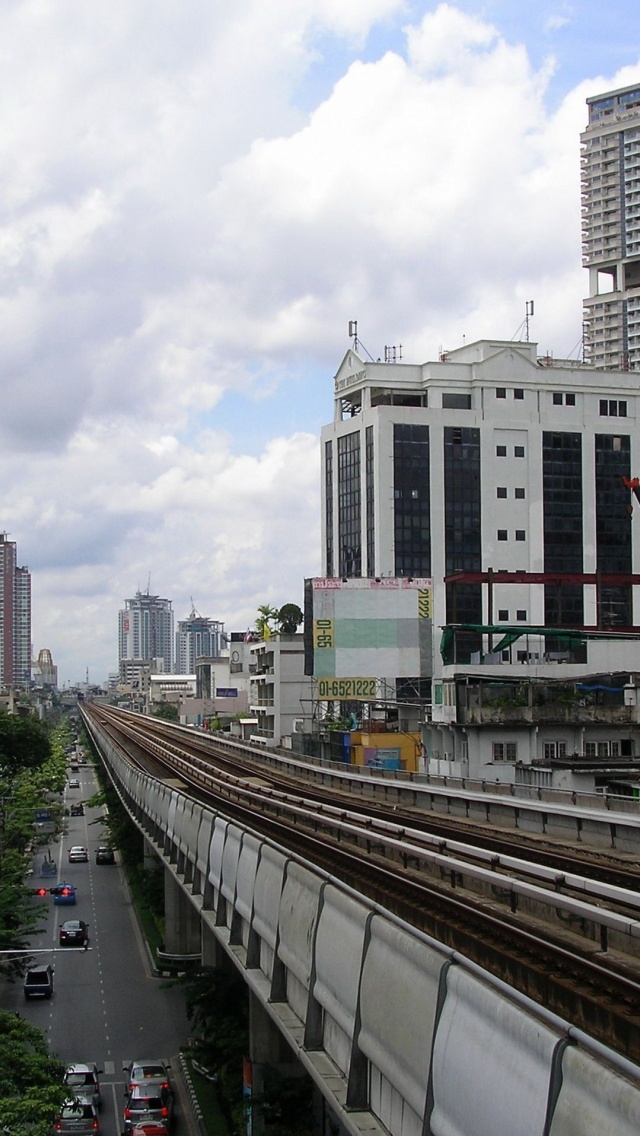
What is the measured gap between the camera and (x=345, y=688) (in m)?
58.1

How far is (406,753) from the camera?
185ft

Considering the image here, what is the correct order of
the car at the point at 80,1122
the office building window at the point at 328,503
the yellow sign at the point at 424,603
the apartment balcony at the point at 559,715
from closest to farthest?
the car at the point at 80,1122, the apartment balcony at the point at 559,715, the yellow sign at the point at 424,603, the office building window at the point at 328,503

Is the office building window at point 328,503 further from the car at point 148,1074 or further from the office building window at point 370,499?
the car at point 148,1074

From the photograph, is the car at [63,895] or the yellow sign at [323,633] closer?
the car at [63,895]

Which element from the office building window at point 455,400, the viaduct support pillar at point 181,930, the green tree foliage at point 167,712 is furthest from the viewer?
the green tree foliage at point 167,712

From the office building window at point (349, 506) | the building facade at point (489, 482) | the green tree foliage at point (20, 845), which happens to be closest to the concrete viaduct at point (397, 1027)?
the green tree foliage at point (20, 845)

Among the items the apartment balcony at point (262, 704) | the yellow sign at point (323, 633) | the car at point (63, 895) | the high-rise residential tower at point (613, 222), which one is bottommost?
the car at point (63, 895)

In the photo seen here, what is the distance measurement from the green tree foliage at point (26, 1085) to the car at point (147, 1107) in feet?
12.0

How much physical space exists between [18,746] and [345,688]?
129 ft

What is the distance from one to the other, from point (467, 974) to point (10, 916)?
27.9 metres

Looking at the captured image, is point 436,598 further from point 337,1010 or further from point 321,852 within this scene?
point 337,1010

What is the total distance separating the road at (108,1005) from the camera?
1180 inches

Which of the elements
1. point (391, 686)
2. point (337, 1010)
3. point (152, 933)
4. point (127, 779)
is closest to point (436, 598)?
point (391, 686)

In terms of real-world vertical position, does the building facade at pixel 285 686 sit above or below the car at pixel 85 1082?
above
